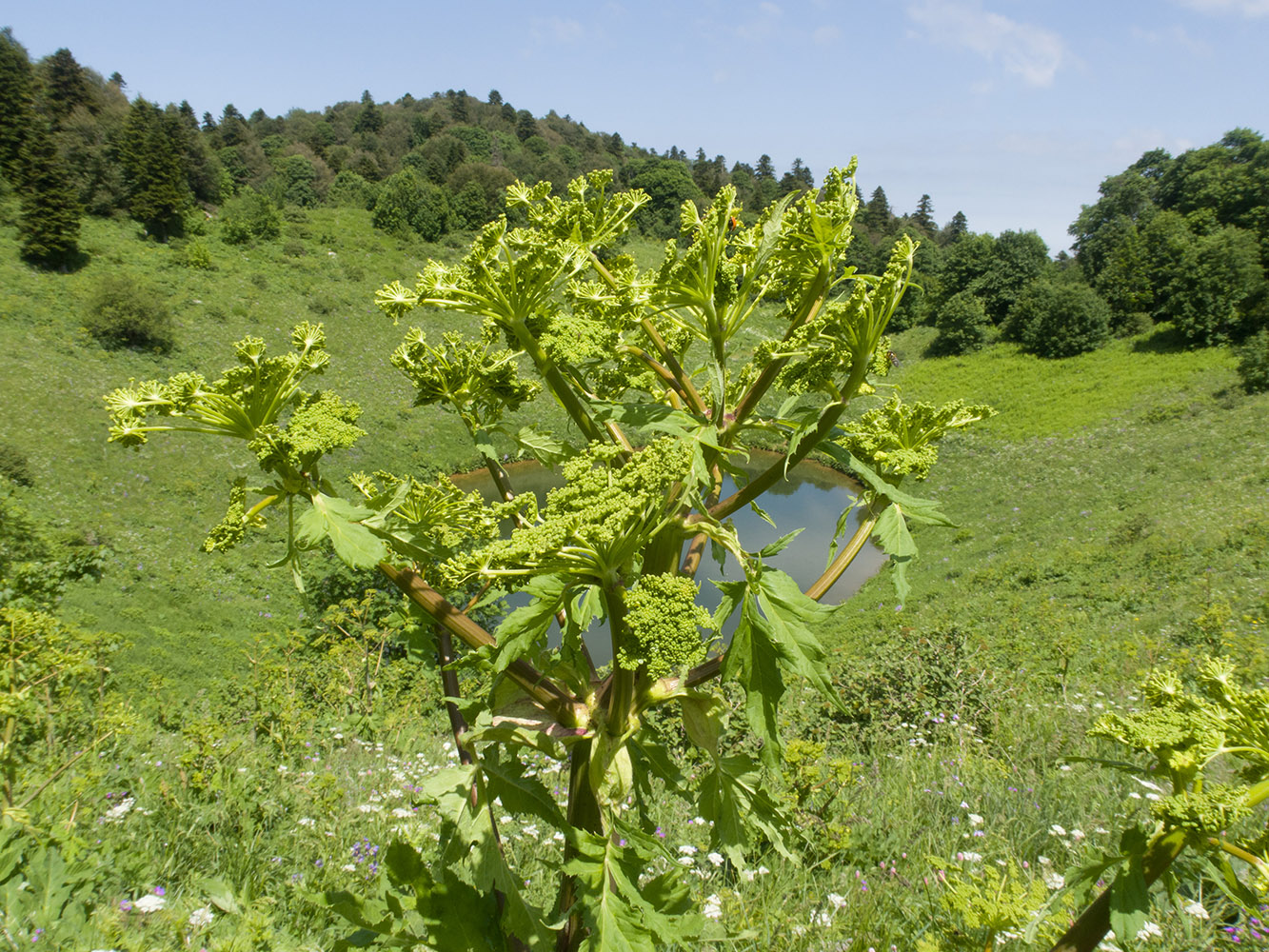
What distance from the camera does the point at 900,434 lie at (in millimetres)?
1792

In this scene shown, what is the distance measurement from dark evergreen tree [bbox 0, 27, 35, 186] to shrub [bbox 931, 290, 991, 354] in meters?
58.0

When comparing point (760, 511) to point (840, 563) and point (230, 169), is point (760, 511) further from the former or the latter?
point (230, 169)

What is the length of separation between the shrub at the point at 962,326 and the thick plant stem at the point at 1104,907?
171 feet

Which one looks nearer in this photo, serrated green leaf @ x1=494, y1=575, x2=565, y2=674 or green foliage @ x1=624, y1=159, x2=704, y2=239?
serrated green leaf @ x1=494, y1=575, x2=565, y2=674

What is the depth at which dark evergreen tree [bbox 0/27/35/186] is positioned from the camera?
127 feet

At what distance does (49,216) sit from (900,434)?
46.0 metres

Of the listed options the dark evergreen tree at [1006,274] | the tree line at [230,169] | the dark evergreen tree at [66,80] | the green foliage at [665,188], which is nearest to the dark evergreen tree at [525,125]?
the tree line at [230,169]

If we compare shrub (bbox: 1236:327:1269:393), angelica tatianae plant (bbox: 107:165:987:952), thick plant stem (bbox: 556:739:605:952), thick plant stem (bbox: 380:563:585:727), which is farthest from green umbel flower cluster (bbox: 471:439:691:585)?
shrub (bbox: 1236:327:1269:393)

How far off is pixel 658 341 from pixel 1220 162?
3390 inches

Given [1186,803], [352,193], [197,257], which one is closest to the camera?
[1186,803]

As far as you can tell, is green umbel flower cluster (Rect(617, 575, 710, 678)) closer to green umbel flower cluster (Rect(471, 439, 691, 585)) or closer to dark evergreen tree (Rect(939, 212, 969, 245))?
green umbel flower cluster (Rect(471, 439, 691, 585))

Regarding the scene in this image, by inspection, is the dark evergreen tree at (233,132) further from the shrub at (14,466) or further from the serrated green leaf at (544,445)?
the serrated green leaf at (544,445)

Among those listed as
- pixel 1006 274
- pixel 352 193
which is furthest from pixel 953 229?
pixel 352 193

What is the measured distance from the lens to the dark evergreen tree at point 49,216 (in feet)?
111
